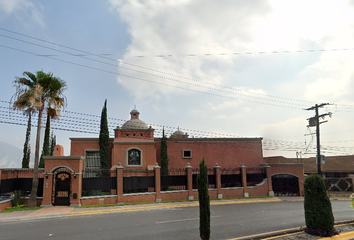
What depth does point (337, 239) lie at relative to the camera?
30.4ft

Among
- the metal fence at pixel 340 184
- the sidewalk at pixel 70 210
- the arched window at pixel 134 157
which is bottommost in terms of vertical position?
the sidewalk at pixel 70 210

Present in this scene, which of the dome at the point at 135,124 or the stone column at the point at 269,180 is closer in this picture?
the stone column at the point at 269,180

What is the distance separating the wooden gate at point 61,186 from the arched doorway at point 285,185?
73.2ft

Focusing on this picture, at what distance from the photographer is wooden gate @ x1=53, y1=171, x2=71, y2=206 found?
18719 mm

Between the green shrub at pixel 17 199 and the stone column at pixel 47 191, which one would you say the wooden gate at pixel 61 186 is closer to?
the stone column at pixel 47 191

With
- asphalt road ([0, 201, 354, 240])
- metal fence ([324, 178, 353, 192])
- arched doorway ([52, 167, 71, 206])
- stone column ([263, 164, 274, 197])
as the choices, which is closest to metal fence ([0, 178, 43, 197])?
arched doorway ([52, 167, 71, 206])

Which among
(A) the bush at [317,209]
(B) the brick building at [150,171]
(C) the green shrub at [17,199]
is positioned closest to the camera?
(A) the bush at [317,209]

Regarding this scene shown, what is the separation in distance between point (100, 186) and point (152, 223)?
8.94 m

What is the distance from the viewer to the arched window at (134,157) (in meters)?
29.5

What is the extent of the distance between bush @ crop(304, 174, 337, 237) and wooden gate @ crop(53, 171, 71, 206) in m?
16.7

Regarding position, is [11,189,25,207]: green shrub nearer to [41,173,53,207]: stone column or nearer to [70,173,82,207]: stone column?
[41,173,53,207]: stone column

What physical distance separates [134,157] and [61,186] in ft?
37.2

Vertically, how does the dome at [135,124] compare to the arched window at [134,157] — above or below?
above

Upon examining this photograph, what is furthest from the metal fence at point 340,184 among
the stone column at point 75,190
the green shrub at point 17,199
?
the green shrub at point 17,199
